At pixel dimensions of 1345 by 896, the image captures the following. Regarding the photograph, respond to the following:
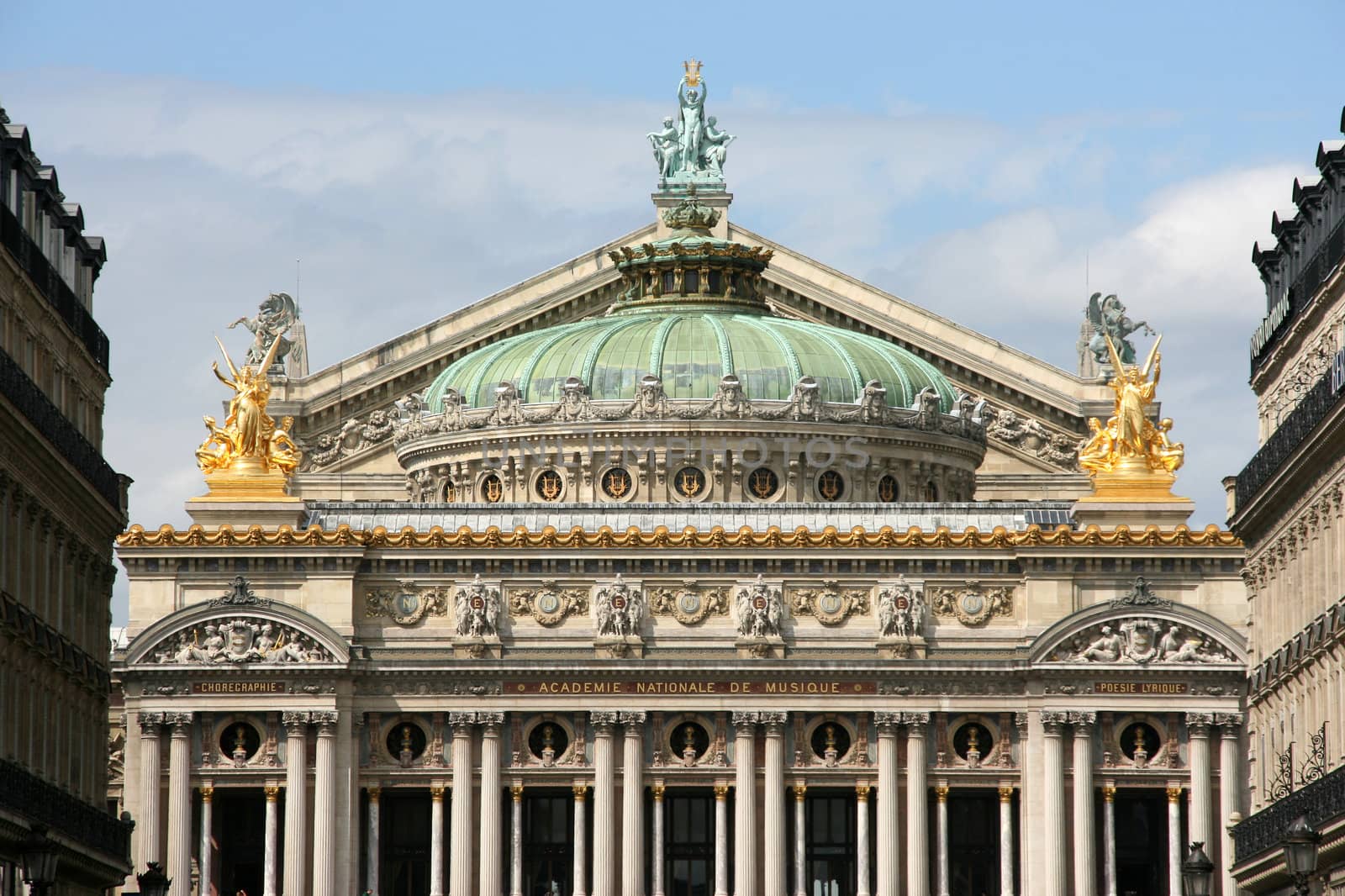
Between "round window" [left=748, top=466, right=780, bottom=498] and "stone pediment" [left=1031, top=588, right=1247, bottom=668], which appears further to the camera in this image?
"round window" [left=748, top=466, right=780, bottom=498]

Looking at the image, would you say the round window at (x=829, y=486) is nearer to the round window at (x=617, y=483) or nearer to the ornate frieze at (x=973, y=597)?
the round window at (x=617, y=483)

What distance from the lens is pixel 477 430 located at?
154000 mm

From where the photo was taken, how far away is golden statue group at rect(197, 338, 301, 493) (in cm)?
14388

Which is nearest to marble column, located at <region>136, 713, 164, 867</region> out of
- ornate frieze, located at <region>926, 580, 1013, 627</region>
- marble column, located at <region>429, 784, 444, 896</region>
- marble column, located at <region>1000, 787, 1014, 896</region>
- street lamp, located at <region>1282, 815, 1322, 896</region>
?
marble column, located at <region>429, 784, 444, 896</region>

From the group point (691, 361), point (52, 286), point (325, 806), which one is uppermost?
point (691, 361)

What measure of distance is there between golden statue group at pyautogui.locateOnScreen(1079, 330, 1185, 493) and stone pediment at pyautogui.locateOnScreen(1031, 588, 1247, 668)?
21.7 feet

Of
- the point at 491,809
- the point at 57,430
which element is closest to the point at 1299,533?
the point at 57,430

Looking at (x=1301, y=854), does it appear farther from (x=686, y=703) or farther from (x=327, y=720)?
(x=327, y=720)

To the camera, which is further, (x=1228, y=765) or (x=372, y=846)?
(x=372, y=846)

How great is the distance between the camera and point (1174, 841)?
136 meters

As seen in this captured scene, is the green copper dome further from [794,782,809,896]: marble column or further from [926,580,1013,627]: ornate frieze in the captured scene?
[794,782,809,896]: marble column

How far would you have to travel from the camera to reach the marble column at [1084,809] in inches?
5335

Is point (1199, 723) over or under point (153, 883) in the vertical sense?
over

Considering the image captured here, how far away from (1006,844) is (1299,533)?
4652cm
